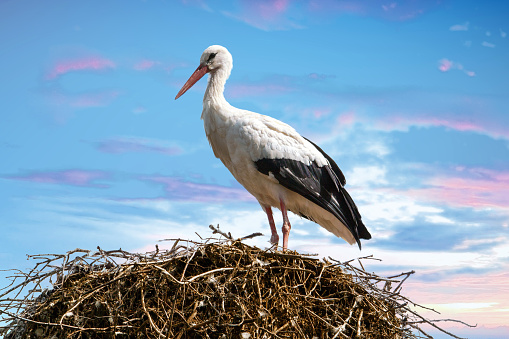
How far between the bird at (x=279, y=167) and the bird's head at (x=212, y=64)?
10 centimetres

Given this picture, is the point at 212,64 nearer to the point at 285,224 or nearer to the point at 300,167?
the point at 300,167

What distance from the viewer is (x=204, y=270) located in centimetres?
352

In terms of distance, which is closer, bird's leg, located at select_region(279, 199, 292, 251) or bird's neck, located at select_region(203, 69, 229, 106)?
bird's leg, located at select_region(279, 199, 292, 251)

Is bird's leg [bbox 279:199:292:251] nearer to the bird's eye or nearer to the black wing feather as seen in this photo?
the black wing feather

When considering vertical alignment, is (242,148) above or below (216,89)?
below

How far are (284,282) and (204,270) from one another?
19.9 inches

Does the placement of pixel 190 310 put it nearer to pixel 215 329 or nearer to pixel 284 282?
pixel 215 329

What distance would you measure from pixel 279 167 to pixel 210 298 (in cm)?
220

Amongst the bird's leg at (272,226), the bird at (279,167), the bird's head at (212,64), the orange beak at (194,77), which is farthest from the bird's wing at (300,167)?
the orange beak at (194,77)

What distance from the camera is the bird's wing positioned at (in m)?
5.29

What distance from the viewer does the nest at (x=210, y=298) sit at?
3262 millimetres

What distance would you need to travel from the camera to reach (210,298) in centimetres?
330

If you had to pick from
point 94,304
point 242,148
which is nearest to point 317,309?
point 94,304

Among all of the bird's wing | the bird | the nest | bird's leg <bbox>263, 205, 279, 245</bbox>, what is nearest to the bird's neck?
the bird
